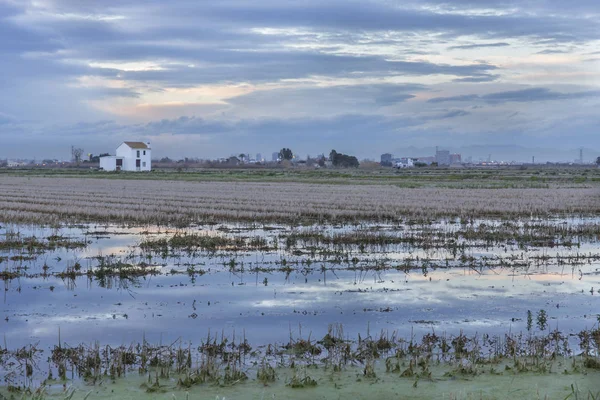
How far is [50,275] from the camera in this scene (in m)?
15.6

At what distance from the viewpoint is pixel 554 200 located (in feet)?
127

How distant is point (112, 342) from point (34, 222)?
1861cm

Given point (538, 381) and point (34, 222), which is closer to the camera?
point (538, 381)

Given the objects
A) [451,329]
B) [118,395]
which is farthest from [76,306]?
[451,329]

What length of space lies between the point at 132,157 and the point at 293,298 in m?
101

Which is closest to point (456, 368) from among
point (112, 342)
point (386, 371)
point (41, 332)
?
point (386, 371)

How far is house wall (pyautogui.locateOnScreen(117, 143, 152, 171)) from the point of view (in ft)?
361

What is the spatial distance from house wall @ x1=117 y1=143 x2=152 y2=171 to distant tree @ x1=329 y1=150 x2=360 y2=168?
72.9 m

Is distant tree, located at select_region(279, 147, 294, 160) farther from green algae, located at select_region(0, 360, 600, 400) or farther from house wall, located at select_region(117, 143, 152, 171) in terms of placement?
green algae, located at select_region(0, 360, 600, 400)

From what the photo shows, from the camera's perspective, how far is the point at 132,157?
4328 inches

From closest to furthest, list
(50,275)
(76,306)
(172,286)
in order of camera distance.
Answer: (76,306)
(172,286)
(50,275)

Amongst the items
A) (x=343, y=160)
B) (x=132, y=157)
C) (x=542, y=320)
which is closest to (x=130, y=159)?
(x=132, y=157)

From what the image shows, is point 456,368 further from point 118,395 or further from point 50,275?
point 50,275

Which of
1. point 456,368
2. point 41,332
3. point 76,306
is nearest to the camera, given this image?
point 456,368
